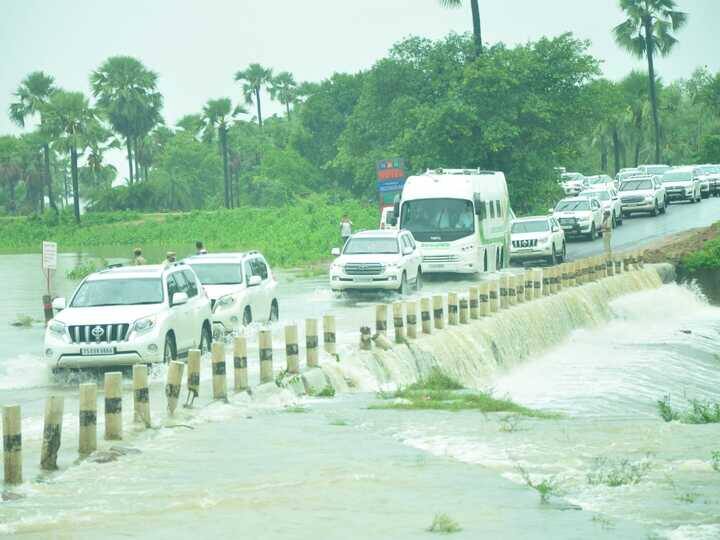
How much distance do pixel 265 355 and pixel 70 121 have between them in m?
73.8

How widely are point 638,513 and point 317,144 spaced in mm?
95566

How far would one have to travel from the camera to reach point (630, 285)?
41875 millimetres

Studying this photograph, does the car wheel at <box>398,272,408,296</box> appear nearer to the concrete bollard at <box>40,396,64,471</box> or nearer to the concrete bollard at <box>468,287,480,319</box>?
the concrete bollard at <box>468,287,480,319</box>

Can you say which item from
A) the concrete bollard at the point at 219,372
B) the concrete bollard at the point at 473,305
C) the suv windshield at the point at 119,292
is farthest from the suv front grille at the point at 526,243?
the concrete bollard at the point at 219,372

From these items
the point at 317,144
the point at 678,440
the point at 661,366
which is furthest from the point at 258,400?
the point at 317,144

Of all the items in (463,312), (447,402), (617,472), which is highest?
(463,312)

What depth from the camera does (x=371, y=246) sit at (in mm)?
34219

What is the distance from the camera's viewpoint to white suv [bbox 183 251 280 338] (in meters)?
25.4

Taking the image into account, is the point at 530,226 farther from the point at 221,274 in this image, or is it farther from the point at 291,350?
the point at 291,350

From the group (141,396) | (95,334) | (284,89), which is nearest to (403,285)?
(95,334)

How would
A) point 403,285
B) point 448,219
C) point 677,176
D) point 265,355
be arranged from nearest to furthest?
point 265,355 → point 403,285 → point 448,219 → point 677,176

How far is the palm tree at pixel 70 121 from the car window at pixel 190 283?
69.0 metres

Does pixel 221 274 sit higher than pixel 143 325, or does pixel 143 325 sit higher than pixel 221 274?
pixel 221 274

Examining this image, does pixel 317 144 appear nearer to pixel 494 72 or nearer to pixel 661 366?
pixel 494 72
